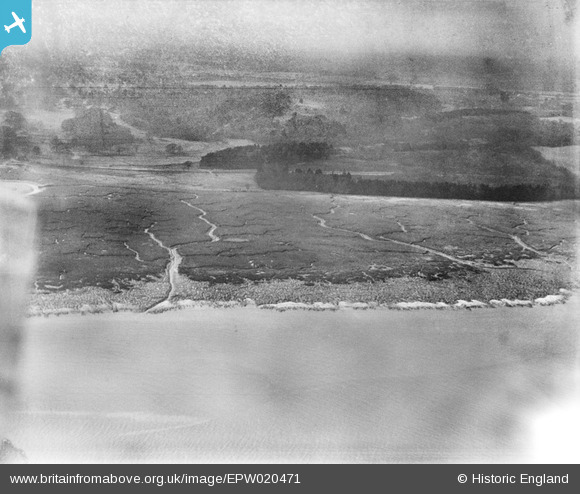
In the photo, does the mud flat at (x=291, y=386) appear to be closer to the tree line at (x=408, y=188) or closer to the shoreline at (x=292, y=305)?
the shoreline at (x=292, y=305)

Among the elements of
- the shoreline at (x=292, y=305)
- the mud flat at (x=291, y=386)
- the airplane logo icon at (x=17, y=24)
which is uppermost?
the airplane logo icon at (x=17, y=24)

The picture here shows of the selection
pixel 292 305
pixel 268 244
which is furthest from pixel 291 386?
pixel 268 244

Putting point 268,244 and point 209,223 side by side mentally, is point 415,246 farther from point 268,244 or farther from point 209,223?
point 209,223

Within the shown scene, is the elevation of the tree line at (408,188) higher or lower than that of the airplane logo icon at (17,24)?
lower

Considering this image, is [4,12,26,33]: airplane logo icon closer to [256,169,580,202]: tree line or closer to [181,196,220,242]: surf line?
[181,196,220,242]: surf line

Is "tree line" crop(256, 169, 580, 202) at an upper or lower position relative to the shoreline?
upper

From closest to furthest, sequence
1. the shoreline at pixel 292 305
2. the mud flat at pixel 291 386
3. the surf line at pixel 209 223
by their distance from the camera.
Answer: the mud flat at pixel 291 386, the shoreline at pixel 292 305, the surf line at pixel 209 223

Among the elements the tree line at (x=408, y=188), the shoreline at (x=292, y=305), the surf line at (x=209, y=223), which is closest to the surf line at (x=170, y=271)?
the shoreline at (x=292, y=305)

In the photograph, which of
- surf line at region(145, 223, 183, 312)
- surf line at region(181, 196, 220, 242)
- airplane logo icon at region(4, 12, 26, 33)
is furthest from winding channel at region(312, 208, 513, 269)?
airplane logo icon at region(4, 12, 26, 33)
